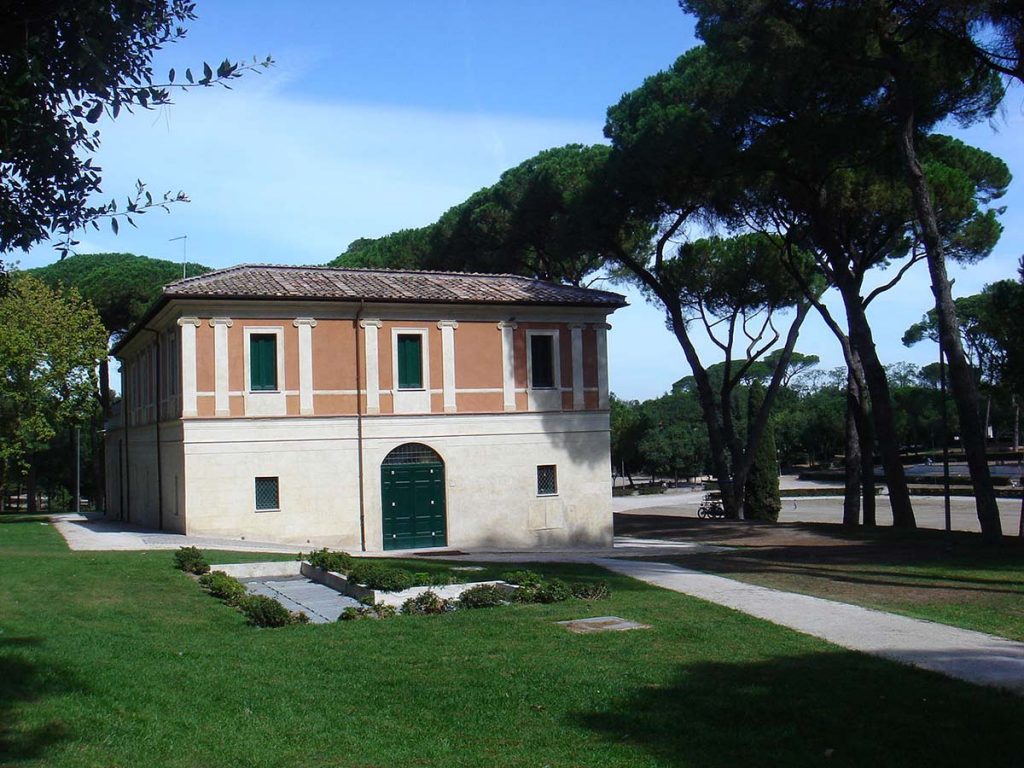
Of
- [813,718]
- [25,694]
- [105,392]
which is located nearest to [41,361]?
[105,392]

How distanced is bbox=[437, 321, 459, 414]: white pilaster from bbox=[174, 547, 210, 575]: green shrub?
32.0 ft

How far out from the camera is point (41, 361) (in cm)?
3356

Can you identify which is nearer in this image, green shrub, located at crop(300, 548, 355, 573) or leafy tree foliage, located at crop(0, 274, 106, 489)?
green shrub, located at crop(300, 548, 355, 573)

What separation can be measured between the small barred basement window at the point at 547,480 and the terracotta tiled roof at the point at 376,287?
4571mm

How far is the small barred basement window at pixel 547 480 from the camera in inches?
1074

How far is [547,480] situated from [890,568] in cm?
1179

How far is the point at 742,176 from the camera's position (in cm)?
2753

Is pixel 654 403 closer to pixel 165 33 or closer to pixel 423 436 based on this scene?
pixel 423 436


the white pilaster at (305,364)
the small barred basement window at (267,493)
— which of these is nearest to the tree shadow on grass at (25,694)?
the small barred basement window at (267,493)

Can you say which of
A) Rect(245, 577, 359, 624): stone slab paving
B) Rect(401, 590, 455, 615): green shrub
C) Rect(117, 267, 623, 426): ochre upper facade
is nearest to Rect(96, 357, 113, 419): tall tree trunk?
Rect(117, 267, 623, 426): ochre upper facade

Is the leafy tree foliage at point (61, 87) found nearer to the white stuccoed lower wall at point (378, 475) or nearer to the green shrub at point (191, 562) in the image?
the green shrub at point (191, 562)

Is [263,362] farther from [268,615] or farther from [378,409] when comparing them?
[268,615]

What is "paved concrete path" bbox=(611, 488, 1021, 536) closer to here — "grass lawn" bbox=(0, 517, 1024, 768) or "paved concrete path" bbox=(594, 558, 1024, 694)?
"paved concrete path" bbox=(594, 558, 1024, 694)

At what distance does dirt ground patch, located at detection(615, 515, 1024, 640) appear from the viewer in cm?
1205
